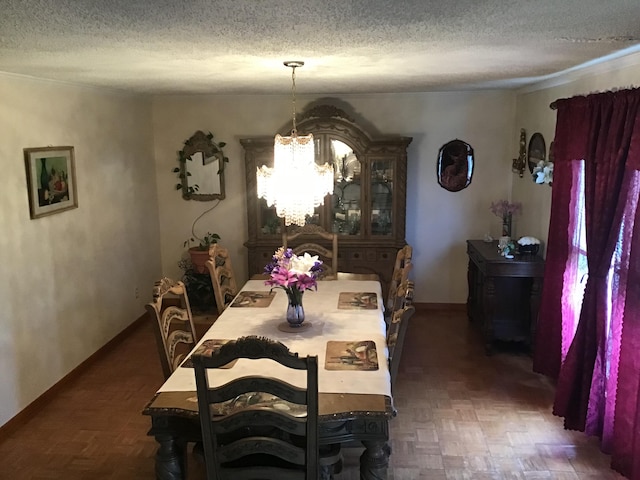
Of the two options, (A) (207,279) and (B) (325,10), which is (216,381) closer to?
(B) (325,10)

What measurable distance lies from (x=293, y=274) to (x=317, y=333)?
34 centimetres

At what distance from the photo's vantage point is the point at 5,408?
3.49 m

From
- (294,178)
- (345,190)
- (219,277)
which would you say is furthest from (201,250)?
(294,178)

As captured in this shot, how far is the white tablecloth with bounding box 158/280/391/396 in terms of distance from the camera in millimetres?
2512

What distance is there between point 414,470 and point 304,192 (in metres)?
1.64

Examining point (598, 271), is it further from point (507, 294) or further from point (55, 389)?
point (55, 389)

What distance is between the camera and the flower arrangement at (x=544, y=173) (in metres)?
4.16

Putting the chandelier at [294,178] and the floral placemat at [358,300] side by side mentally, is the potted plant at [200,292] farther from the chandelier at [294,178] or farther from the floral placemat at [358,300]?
the chandelier at [294,178]

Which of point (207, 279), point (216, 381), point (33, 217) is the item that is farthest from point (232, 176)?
point (216, 381)

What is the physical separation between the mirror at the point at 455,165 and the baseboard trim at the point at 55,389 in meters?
3.25

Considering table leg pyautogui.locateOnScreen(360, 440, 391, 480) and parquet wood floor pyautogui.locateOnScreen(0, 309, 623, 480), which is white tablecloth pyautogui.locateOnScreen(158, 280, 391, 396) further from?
parquet wood floor pyautogui.locateOnScreen(0, 309, 623, 480)

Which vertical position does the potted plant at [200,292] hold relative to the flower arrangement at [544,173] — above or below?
below

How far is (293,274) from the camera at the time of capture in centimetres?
306

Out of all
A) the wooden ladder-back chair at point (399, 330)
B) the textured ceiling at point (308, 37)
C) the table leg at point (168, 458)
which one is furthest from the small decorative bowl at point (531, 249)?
the table leg at point (168, 458)
